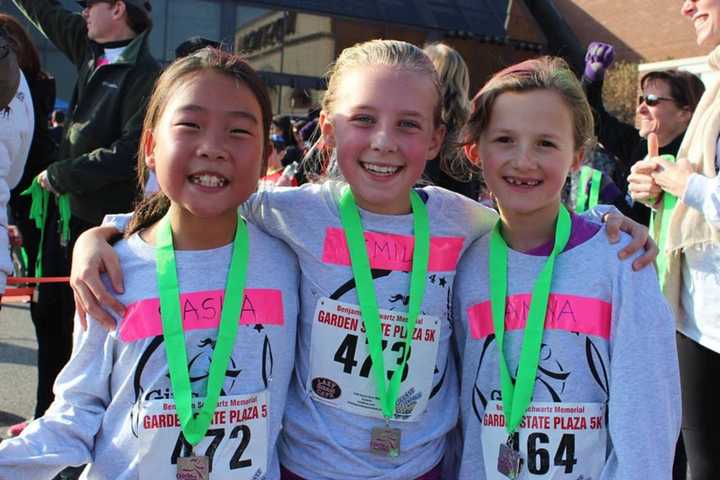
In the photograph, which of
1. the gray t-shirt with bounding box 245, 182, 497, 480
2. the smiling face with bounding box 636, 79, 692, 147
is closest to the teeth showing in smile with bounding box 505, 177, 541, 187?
the gray t-shirt with bounding box 245, 182, 497, 480

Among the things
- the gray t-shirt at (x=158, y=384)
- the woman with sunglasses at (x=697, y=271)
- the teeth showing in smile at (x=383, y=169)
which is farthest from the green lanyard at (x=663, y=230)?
the gray t-shirt at (x=158, y=384)

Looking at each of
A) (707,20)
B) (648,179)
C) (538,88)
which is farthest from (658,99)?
(538,88)

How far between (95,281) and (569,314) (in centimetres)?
123

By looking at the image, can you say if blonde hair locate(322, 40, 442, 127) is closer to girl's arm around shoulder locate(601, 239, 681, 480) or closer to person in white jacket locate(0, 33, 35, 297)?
girl's arm around shoulder locate(601, 239, 681, 480)

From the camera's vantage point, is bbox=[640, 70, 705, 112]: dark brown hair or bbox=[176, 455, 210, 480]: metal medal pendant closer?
bbox=[176, 455, 210, 480]: metal medal pendant

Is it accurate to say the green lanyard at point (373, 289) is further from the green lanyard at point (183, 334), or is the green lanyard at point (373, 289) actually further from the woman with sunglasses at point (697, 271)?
the woman with sunglasses at point (697, 271)

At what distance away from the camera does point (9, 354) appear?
18.6ft

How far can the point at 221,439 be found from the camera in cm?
193

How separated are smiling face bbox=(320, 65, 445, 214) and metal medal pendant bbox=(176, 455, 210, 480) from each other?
0.81m

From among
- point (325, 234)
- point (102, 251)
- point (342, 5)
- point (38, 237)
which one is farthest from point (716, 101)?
point (342, 5)

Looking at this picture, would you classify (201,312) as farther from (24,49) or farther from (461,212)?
(24,49)

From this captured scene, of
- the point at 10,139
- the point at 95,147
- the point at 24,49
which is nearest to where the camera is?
the point at 10,139

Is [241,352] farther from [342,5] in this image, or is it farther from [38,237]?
[342,5]

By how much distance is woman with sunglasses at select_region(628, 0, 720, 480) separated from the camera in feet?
8.96
